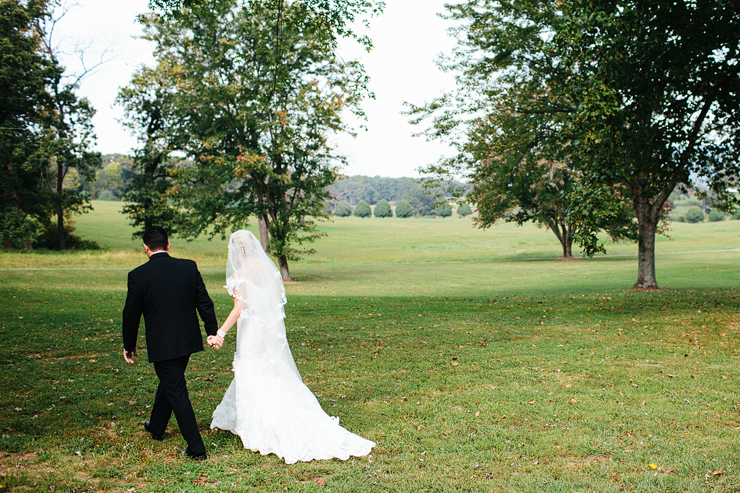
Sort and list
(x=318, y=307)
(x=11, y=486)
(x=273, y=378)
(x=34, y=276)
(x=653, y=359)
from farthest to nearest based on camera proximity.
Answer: (x=34, y=276) → (x=318, y=307) → (x=653, y=359) → (x=273, y=378) → (x=11, y=486)

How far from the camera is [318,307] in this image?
17.3 meters

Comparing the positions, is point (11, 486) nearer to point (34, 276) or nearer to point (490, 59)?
point (490, 59)

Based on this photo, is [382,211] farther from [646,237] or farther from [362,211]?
[646,237]

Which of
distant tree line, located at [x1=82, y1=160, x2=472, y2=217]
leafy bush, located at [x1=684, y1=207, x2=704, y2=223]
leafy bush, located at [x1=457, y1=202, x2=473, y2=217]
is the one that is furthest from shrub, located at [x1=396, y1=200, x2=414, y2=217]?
leafy bush, located at [x1=684, y1=207, x2=704, y2=223]

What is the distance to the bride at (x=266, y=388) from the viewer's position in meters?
5.71

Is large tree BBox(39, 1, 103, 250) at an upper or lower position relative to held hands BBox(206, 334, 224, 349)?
upper

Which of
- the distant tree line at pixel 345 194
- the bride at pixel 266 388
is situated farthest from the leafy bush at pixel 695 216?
the bride at pixel 266 388

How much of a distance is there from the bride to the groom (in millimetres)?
406

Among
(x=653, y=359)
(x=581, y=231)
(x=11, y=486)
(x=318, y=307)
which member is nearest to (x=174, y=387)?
(x=11, y=486)

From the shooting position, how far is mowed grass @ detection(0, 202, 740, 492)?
5.18m

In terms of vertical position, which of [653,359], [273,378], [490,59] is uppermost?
[490,59]

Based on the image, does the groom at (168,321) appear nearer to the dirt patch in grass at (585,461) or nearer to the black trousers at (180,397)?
the black trousers at (180,397)

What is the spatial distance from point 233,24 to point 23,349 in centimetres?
2224

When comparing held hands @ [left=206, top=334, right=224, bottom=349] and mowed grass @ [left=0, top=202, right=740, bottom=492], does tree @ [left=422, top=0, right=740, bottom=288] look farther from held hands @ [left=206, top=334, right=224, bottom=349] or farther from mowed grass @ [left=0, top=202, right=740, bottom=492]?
held hands @ [left=206, top=334, right=224, bottom=349]
